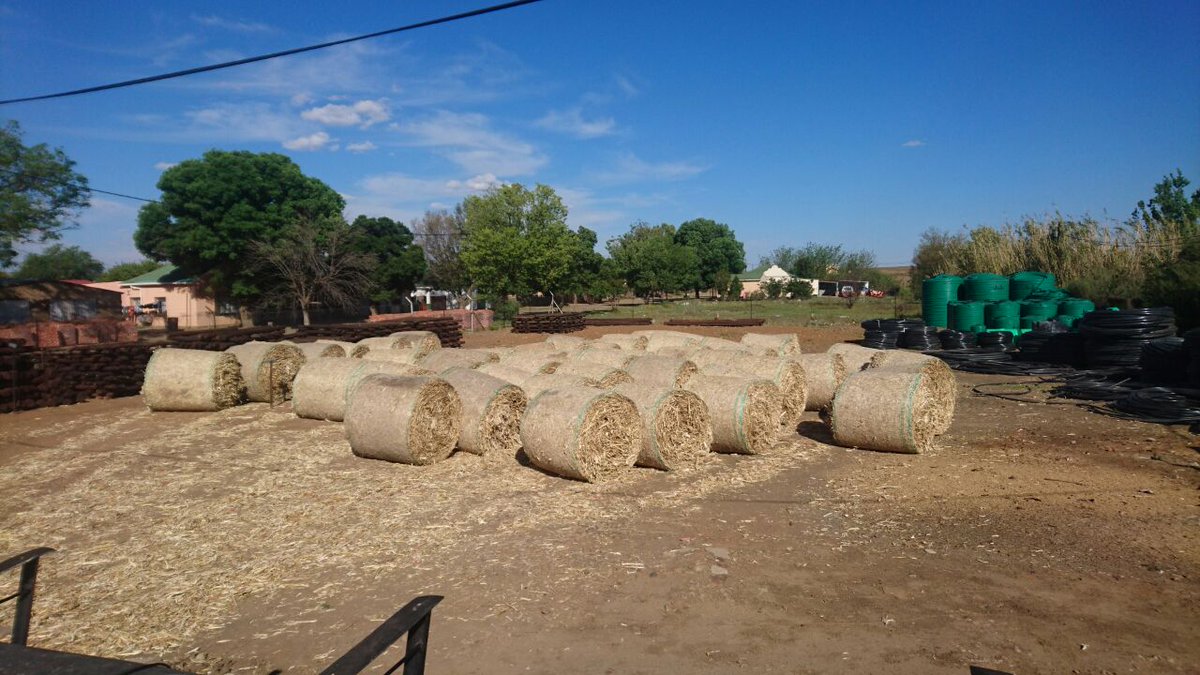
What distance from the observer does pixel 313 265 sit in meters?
44.8

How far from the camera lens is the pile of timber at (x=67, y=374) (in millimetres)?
15469

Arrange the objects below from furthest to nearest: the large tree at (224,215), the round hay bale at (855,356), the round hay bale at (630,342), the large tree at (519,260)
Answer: the large tree at (519,260), the large tree at (224,215), the round hay bale at (630,342), the round hay bale at (855,356)

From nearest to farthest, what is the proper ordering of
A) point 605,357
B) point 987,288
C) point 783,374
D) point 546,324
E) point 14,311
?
1. point 783,374
2. point 605,357
3. point 987,288
4. point 546,324
5. point 14,311

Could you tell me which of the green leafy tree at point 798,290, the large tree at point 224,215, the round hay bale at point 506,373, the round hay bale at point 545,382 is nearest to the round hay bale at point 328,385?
the round hay bale at point 506,373

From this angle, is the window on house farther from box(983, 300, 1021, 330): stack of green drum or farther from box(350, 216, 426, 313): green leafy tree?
box(983, 300, 1021, 330): stack of green drum

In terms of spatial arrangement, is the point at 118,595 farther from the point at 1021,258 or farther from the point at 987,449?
the point at 1021,258

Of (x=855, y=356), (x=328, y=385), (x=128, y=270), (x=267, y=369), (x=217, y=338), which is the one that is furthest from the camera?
(x=128, y=270)

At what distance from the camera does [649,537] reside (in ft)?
21.8

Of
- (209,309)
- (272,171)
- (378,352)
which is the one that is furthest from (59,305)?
(378,352)

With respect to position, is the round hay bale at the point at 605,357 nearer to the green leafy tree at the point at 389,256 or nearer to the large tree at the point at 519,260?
the large tree at the point at 519,260

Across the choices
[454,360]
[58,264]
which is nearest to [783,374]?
[454,360]

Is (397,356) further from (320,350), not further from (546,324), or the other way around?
(546,324)

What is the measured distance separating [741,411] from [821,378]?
390cm

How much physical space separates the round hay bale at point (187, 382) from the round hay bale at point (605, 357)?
25.0 ft
